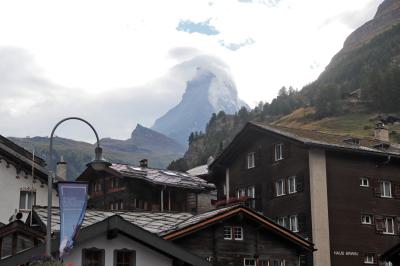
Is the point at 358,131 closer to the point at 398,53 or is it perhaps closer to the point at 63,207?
the point at 398,53

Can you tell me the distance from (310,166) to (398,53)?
→ 145 m

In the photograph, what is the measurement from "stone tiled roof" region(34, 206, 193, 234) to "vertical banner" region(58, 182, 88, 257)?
5881 mm

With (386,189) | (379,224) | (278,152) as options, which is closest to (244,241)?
(379,224)

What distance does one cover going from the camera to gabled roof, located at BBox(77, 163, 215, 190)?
54.6 metres

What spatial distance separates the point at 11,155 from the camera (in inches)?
1618

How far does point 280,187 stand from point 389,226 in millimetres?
8135

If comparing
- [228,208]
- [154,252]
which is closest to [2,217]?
[228,208]

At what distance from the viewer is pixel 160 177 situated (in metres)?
56.1

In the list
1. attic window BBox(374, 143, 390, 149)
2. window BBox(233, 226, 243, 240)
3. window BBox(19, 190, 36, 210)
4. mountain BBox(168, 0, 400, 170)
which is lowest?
window BBox(233, 226, 243, 240)

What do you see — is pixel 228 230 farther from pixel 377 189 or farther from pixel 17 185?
pixel 377 189

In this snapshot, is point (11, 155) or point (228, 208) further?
point (11, 155)

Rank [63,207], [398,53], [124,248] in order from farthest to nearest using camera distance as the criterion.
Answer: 1. [398,53]
2. [124,248]
3. [63,207]

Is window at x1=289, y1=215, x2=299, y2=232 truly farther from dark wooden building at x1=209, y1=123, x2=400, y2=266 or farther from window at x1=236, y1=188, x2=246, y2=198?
window at x1=236, y1=188, x2=246, y2=198

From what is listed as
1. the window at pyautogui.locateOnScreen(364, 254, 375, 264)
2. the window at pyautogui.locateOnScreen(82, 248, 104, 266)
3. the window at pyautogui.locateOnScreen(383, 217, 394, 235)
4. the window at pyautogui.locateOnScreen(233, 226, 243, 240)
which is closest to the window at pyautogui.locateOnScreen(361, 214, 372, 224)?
the window at pyautogui.locateOnScreen(383, 217, 394, 235)
